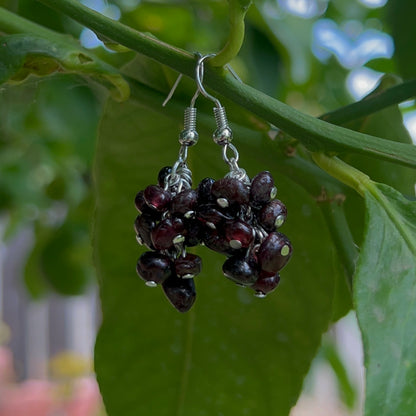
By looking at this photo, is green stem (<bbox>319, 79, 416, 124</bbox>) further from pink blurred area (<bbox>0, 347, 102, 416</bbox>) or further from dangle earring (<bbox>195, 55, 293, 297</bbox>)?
pink blurred area (<bbox>0, 347, 102, 416</bbox>)

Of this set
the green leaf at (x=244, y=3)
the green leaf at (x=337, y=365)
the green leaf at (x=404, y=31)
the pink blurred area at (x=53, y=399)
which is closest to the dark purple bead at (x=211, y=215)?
the green leaf at (x=244, y=3)

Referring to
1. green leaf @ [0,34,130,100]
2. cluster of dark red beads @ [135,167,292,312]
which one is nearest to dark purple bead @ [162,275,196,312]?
cluster of dark red beads @ [135,167,292,312]

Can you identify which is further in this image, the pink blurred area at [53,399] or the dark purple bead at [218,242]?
the pink blurred area at [53,399]

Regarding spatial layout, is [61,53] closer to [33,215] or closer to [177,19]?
[177,19]

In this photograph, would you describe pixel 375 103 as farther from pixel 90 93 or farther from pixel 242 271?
pixel 90 93

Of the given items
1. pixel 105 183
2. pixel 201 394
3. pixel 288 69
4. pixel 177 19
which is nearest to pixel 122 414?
pixel 201 394

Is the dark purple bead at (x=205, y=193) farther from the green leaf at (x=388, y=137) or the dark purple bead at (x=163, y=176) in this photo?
the green leaf at (x=388, y=137)
